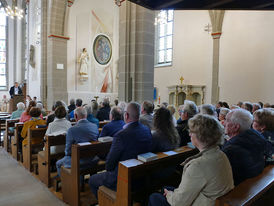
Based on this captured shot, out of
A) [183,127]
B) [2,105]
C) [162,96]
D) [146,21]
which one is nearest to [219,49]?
[162,96]

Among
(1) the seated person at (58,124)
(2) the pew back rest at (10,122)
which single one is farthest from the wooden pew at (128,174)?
(2) the pew back rest at (10,122)

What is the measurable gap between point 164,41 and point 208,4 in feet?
40.3

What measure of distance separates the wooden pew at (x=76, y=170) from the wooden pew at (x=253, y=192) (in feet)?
6.64

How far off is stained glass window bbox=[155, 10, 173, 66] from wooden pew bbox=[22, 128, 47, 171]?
38.4 feet

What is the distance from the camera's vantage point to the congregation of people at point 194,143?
5.29 ft

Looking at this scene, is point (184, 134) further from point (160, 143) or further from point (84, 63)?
point (84, 63)

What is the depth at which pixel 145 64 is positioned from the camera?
7406mm

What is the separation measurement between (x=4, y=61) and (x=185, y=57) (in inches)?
534

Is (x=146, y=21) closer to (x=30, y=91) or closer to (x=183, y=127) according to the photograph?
(x=183, y=127)

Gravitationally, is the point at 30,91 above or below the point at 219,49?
below

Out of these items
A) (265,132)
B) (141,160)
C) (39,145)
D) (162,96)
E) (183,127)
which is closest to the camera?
(141,160)

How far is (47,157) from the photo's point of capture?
13.0 feet

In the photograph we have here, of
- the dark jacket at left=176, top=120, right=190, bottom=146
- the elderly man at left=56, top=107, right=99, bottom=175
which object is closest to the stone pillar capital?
the dark jacket at left=176, top=120, right=190, bottom=146

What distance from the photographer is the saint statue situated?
12.7m
